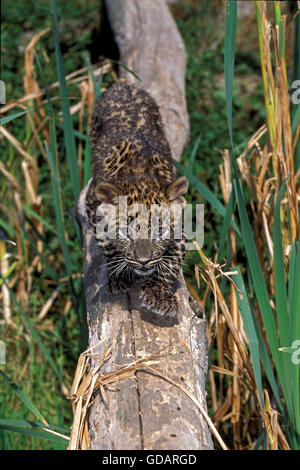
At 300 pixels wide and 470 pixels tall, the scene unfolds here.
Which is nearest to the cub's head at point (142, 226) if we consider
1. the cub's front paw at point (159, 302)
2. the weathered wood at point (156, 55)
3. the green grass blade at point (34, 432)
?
the cub's front paw at point (159, 302)

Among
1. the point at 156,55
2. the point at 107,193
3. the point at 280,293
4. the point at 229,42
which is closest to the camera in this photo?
the point at 229,42

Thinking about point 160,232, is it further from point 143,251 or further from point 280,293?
point 280,293

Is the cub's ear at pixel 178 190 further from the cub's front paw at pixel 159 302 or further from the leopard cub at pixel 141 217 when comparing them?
the cub's front paw at pixel 159 302

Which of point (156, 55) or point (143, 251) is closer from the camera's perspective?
point (143, 251)

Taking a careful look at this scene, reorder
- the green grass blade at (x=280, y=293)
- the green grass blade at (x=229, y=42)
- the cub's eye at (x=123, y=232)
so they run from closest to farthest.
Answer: the green grass blade at (x=229, y=42) → the green grass blade at (x=280, y=293) → the cub's eye at (x=123, y=232)

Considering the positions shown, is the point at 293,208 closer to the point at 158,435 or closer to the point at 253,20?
the point at 158,435

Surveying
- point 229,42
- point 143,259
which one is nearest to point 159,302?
point 143,259

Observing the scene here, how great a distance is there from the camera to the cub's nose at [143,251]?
2.80 m

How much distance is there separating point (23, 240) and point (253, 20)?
4.70 metres

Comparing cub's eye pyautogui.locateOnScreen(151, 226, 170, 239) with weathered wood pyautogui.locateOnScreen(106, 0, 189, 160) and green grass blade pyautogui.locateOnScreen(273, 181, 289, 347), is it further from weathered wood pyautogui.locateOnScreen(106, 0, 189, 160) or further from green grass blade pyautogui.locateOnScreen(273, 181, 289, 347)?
weathered wood pyautogui.locateOnScreen(106, 0, 189, 160)

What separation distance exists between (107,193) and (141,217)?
0.31 meters

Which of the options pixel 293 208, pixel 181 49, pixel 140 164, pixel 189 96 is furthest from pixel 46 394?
pixel 189 96

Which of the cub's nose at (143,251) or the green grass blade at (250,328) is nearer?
the green grass blade at (250,328)

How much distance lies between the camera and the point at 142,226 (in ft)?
9.29
